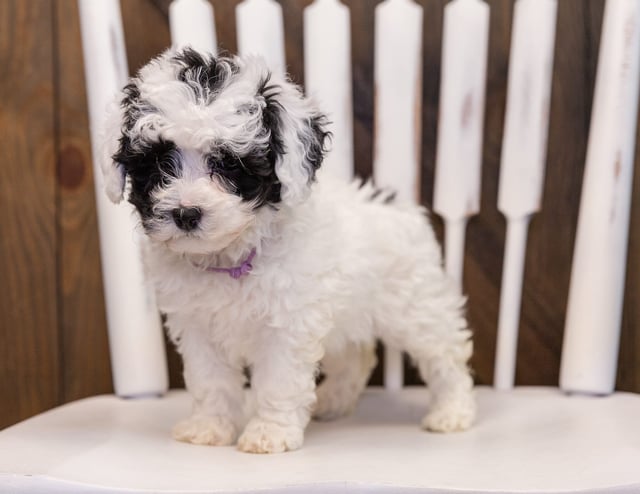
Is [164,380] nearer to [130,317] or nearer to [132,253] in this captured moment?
[130,317]

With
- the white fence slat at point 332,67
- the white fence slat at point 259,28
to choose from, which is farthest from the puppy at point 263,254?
the white fence slat at point 259,28

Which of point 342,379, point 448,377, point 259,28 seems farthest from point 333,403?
point 259,28

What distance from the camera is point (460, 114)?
4.96 ft

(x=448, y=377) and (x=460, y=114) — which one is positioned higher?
(x=460, y=114)

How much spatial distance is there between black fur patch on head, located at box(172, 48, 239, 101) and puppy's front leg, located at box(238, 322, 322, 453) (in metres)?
0.35

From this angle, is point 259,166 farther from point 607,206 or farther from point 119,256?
point 607,206

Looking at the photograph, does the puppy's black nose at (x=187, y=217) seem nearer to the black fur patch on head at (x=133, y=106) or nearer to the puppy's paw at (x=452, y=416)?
the black fur patch on head at (x=133, y=106)

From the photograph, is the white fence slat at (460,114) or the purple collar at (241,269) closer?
the purple collar at (241,269)

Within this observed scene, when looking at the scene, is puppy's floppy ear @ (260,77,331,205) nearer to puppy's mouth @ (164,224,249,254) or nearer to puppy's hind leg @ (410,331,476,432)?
puppy's mouth @ (164,224,249,254)

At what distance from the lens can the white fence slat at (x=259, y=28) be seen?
150 cm

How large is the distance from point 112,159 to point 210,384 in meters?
0.36

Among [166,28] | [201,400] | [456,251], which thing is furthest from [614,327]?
[166,28]

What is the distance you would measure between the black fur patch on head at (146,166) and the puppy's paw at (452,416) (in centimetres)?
55

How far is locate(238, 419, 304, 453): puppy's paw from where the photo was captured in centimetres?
116
